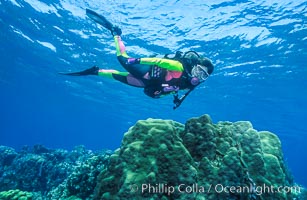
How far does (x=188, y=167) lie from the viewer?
3.84 m

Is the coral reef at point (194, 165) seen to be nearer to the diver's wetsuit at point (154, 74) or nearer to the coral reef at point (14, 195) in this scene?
the diver's wetsuit at point (154, 74)

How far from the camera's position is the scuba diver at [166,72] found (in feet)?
21.3

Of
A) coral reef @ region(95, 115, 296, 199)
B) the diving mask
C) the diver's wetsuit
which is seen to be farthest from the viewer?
the diver's wetsuit

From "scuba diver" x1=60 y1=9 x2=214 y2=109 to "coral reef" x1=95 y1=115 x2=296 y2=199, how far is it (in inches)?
81.1

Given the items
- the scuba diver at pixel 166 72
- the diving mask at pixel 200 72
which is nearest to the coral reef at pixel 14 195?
the scuba diver at pixel 166 72

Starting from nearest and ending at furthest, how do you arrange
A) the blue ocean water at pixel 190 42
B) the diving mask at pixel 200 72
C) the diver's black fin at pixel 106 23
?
Result: the diving mask at pixel 200 72, the diver's black fin at pixel 106 23, the blue ocean water at pixel 190 42

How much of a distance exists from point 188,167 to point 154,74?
12.9 feet

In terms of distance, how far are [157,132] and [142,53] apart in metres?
18.0

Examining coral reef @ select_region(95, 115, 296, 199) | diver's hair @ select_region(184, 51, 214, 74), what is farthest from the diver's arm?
coral reef @ select_region(95, 115, 296, 199)

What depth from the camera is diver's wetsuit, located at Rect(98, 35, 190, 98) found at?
661 cm

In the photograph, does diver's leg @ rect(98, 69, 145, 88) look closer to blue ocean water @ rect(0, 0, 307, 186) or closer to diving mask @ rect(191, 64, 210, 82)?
diving mask @ rect(191, 64, 210, 82)

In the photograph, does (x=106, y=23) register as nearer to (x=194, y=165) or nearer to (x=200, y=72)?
(x=200, y=72)

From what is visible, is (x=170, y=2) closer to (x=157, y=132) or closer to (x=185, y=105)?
(x=157, y=132)

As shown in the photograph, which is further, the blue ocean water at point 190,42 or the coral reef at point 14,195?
the blue ocean water at point 190,42
